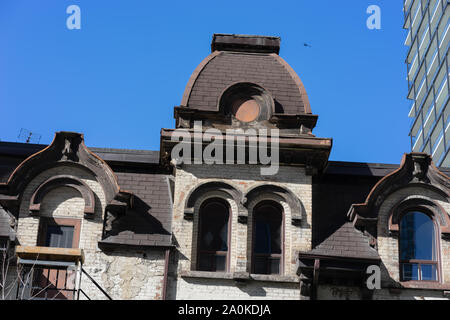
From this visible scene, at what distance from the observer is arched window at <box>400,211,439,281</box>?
78.7ft

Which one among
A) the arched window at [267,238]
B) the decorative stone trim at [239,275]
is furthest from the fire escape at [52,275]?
the arched window at [267,238]

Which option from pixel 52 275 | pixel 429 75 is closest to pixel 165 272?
pixel 52 275

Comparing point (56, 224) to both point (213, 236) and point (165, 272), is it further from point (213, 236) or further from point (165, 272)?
point (213, 236)

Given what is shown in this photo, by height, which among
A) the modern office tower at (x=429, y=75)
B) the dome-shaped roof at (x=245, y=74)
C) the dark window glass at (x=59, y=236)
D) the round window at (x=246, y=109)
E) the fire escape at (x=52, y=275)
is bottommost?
the fire escape at (x=52, y=275)

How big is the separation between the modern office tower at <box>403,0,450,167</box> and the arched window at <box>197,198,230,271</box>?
46.1 m

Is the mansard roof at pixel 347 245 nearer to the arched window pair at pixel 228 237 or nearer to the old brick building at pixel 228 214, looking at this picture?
the old brick building at pixel 228 214

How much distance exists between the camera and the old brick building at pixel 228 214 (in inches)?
916

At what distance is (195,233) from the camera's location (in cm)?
2408

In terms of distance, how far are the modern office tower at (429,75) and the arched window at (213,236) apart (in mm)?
46145

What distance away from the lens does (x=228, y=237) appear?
79.4 feet

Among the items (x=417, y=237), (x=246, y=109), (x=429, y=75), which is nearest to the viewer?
(x=417, y=237)

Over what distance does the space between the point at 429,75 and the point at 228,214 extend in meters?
53.5
